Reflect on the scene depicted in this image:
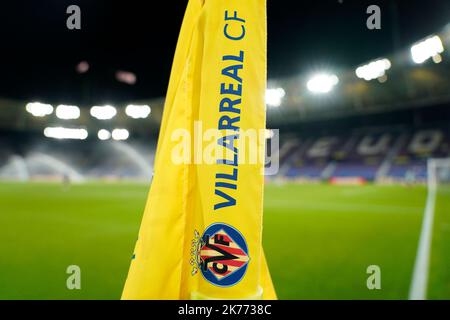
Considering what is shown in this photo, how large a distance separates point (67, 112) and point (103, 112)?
391cm

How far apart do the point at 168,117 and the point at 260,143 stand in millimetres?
406

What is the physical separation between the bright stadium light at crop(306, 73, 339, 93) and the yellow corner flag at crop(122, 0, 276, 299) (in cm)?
2357

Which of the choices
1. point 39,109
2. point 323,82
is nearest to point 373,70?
point 323,82

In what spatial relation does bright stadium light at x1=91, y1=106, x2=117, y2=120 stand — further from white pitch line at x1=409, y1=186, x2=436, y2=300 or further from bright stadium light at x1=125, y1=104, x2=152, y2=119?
white pitch line at x1=409, y1=186, x2=436, y2=300

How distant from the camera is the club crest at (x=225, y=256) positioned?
3.45 ft

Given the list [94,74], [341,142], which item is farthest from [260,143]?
[341,142]

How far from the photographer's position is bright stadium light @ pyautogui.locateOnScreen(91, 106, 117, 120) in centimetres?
3603

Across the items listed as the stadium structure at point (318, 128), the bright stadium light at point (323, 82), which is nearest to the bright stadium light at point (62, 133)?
the stadium structure at point (318, 128)

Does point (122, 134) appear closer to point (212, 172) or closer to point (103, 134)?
point (103, 134)

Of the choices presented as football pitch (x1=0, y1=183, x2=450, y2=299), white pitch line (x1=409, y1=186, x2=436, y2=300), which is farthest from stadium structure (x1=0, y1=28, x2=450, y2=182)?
football pitch (x1=0, y1=183, x2=450, y2=299)

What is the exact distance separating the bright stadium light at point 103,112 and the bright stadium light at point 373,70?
2738cm

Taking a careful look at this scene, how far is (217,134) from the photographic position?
1.06 metres
